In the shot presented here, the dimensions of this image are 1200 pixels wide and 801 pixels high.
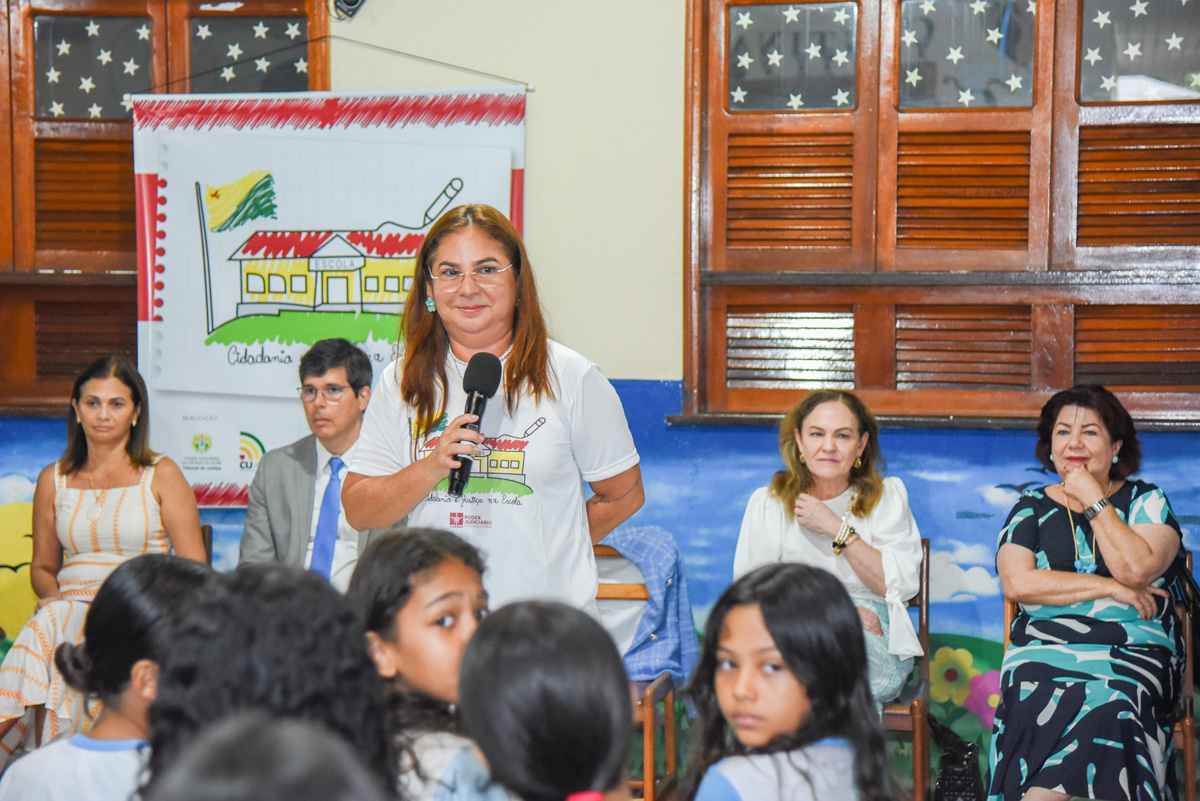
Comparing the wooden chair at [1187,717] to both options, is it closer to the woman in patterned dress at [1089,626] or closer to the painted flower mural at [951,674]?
the woman in patterned dress at [1089,626]

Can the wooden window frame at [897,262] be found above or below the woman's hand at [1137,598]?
above

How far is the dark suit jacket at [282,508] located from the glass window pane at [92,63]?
1.53 meters

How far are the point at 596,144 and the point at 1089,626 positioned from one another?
218 cm

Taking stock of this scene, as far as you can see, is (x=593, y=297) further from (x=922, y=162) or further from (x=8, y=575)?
(x=8, y=575)

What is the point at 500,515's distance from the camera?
2102 millimetres

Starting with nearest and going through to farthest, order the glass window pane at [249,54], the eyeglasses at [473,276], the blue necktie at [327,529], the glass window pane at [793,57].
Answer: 1. the eyeglasses at [473,276]
2. the blue necktie at [327,529]
3. the glass window pane at [793,57]
4. the glass window pane at [249,54]

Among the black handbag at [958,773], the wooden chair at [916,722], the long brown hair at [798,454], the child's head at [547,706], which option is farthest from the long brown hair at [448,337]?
the black handbag at [958,773]

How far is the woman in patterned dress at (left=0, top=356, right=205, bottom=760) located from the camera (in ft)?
11.1

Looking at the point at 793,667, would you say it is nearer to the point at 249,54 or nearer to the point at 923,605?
the point at 923,605

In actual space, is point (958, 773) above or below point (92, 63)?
below

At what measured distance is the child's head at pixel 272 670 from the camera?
1150 mm

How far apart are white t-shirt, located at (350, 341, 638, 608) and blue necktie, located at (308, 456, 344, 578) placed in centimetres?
131

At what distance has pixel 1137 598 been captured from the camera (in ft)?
9.84

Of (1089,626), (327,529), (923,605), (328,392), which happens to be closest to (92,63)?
(328,392)
